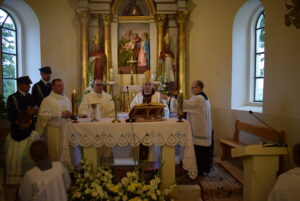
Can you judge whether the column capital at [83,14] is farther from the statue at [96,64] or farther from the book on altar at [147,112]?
the book on altar at [147,112]

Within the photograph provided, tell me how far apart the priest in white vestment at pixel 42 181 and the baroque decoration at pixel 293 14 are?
13.8 feet

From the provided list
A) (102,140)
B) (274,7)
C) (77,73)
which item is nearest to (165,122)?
(102,140)

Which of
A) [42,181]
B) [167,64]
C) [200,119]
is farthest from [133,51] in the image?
[42,181]

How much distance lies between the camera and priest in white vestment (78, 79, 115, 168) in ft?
17.9

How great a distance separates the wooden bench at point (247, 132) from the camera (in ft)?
17.2

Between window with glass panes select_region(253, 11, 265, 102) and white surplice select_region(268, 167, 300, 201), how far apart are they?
422 centimetres

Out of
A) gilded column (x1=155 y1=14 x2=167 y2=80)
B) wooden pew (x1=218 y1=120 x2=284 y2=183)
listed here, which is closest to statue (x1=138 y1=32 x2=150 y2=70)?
gilded column (x1=155 y1=14 x2=167 y2=80)

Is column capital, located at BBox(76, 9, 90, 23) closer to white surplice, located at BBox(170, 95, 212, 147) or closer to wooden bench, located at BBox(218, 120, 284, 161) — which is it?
white surplice, located at BBox(170, 95, 212, 147)

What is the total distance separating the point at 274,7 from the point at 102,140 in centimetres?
409

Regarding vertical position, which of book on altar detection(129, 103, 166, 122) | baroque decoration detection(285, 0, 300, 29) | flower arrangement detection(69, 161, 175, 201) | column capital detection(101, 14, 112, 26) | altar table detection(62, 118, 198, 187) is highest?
column capital detection(101, 14, 112, 26)

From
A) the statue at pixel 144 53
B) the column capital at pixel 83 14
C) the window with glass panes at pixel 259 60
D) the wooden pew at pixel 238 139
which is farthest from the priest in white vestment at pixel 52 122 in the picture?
the window with glass panes at pixel 259 60

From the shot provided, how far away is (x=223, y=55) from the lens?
7477mm

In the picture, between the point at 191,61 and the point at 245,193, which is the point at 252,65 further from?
the point at 245,193

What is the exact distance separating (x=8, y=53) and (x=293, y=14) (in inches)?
270
